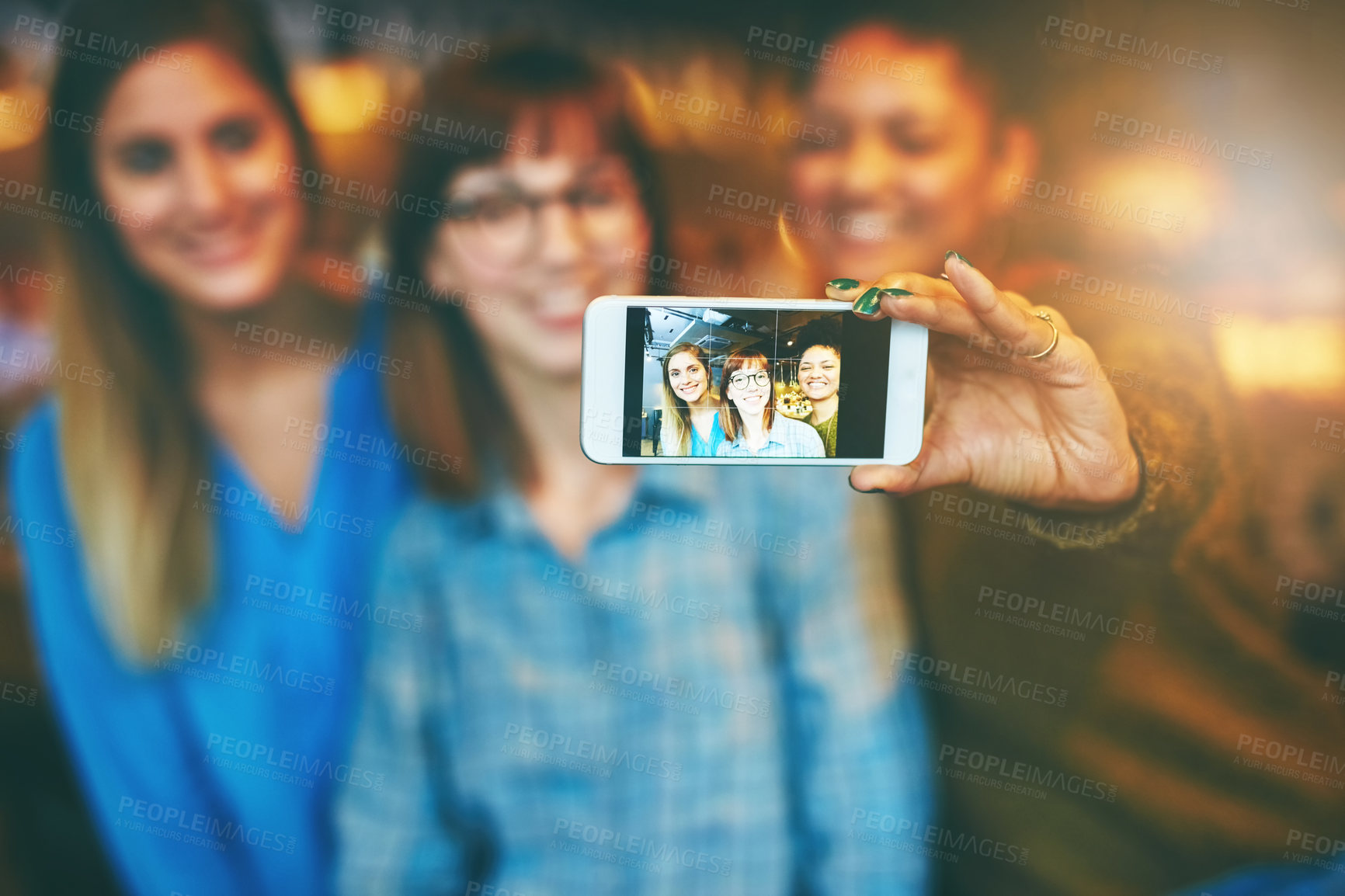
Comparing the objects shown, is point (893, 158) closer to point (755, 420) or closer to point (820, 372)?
point (820, 372)

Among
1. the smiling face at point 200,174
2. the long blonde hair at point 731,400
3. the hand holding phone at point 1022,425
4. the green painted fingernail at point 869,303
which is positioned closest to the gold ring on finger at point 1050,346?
the hand holding phone at point 1022,425

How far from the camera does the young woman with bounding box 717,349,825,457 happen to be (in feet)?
3.84

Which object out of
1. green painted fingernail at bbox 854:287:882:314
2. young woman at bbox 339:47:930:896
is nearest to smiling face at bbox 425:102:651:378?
young woman at bbox 339:47:930:896

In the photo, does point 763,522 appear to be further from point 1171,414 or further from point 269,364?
point 269,364

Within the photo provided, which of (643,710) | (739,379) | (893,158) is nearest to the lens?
(739,379)

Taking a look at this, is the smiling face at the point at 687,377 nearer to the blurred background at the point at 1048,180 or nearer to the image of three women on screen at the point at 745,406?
the image of three women on screen at the point at 745,406

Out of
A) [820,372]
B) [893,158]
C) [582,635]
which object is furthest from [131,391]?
[893,158]

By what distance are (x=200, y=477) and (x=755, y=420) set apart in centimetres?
90

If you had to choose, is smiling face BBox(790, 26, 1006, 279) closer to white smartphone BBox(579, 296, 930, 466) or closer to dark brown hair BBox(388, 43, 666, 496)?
white smartphone BBox(579, 296, 930, 466)

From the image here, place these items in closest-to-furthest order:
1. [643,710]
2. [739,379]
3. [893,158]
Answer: [739,379], [893,158], [643,710]

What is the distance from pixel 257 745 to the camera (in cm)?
138

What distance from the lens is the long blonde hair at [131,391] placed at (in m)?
1.24

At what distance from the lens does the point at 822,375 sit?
1189mm

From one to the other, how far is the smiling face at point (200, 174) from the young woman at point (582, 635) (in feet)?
0.66
